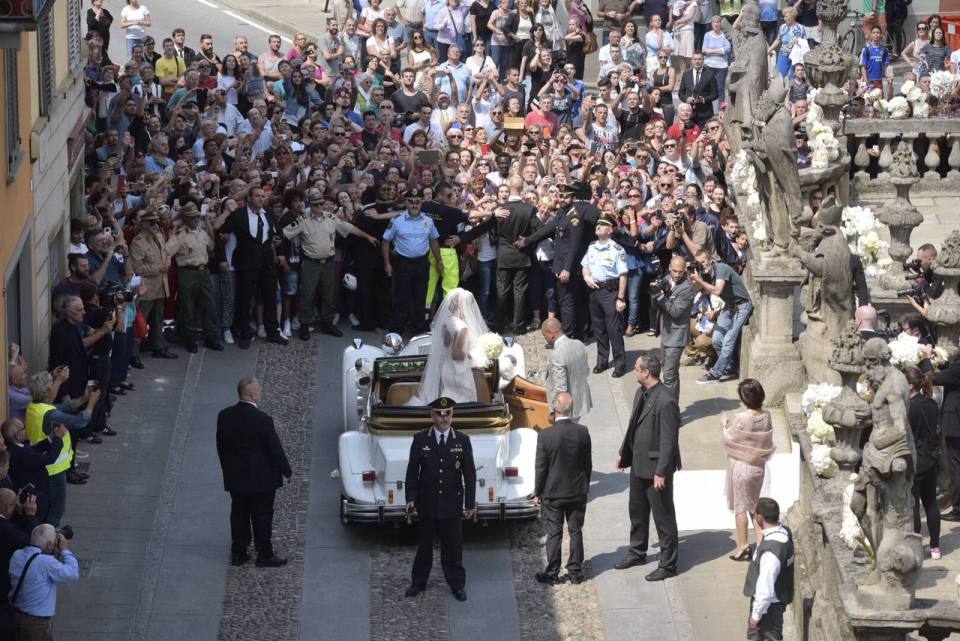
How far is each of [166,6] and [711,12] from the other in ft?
49.3

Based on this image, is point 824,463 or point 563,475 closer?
point 824,463

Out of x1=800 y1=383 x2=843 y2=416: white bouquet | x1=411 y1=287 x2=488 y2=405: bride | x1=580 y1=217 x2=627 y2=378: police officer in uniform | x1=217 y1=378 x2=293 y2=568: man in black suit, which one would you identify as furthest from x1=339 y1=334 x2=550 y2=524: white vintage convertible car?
x1=580 y1=217 x2=627 y2=378: police officer in uniform

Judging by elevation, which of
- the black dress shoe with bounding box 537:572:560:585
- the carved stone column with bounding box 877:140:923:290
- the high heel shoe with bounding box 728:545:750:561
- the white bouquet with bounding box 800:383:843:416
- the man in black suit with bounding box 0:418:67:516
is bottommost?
the black dress shoe with bounding box 537:572:560:585

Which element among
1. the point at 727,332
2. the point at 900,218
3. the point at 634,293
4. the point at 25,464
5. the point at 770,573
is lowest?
the point at 770,573

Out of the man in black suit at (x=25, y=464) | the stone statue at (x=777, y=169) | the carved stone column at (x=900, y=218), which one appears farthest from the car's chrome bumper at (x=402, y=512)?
the stone statue at (x=777, y=169)

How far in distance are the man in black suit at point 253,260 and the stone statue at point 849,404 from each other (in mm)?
9430

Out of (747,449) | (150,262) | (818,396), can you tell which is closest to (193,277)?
(150,262)

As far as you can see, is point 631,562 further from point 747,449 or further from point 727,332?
point 727,332

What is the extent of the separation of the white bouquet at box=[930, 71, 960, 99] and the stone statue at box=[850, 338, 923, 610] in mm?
14291

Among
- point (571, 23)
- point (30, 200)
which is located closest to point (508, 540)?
point (30, 200)

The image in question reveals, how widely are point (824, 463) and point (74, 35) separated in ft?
42.5

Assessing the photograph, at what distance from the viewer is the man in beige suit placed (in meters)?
18.6

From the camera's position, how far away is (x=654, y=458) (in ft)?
54.7

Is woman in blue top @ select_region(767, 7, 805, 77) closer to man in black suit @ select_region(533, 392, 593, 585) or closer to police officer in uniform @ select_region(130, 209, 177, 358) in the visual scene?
police officer in uniform @ select_region(130, 209, 177, 358)
